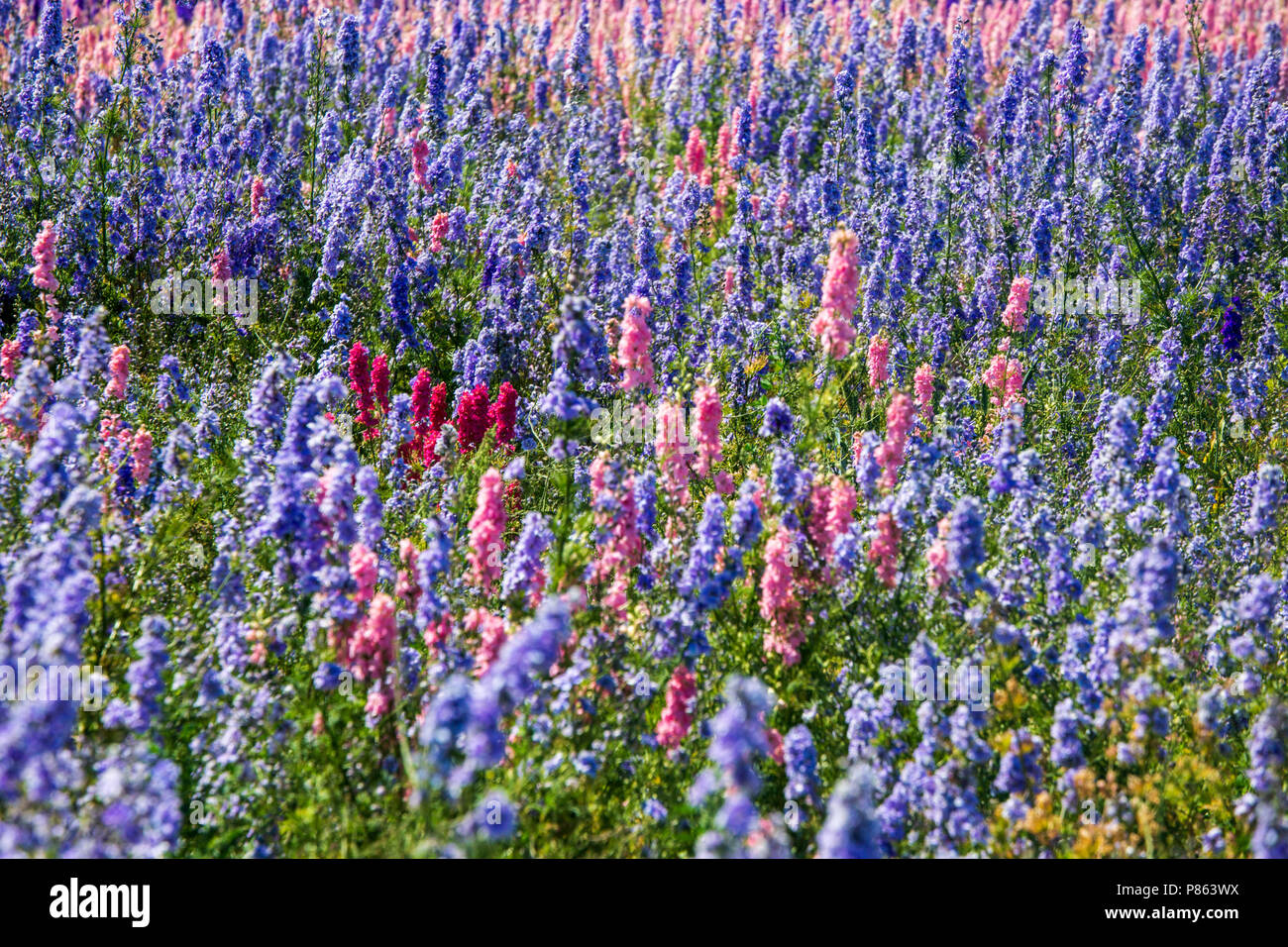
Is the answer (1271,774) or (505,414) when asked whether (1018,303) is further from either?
(1271,774)

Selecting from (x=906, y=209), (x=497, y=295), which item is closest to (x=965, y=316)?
(x=906, y=209)

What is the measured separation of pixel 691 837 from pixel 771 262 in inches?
210

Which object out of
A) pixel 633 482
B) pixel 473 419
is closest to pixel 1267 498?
pixel 633 482

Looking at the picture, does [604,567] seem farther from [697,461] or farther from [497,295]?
[497,295]

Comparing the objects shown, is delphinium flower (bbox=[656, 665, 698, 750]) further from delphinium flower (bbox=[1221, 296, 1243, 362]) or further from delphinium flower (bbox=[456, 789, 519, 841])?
delphinium flower (bbox=[1221, 296, 1243, 362])

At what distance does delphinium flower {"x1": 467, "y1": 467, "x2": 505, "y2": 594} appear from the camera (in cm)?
386

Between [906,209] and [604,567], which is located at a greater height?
[906,209]

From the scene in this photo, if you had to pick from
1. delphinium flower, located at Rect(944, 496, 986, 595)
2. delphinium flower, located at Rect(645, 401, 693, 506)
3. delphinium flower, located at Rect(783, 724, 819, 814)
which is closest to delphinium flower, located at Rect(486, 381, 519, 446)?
delphinium flower, located at Rect(645, 401, 693, 506)

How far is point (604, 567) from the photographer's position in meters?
3.98

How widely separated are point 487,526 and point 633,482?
1.68ft

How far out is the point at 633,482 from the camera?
4047 millimetres

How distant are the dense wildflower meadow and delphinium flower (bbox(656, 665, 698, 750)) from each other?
2cm

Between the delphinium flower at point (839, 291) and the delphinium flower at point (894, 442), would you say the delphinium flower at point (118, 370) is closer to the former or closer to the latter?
the delphinium flower at point (839, 291)

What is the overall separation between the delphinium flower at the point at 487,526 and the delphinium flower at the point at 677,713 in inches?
29.7
